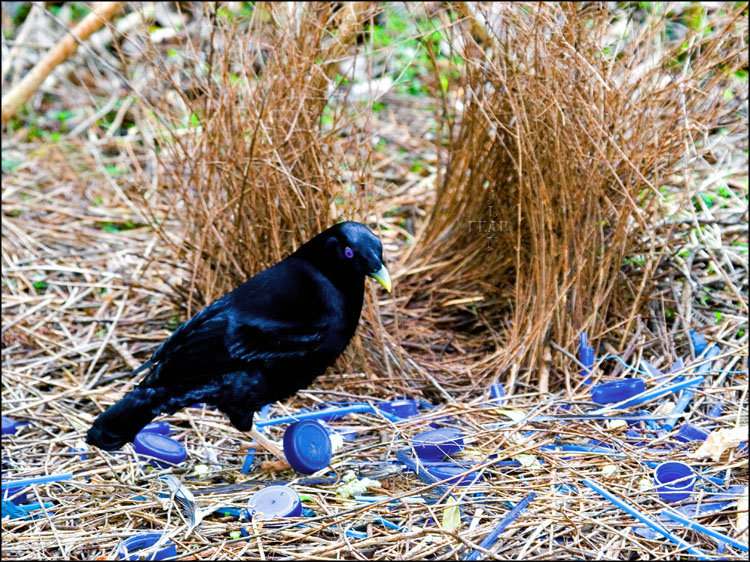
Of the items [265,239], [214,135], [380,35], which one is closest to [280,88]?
[214,135]

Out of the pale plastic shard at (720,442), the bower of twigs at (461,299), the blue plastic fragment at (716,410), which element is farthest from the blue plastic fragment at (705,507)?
the blue plastic fragment at (716,410)

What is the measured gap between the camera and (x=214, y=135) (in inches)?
130

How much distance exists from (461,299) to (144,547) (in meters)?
1.76

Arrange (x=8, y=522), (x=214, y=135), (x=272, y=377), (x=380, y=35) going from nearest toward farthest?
(x=8, y=522), (x=272, y=377), (x=214, y=135), (x=380, y=35)

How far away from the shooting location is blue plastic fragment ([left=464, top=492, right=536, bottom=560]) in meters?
2.13

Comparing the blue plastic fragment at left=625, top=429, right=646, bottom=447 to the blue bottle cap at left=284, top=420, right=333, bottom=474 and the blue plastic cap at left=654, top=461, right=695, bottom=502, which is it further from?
the blue bottle cap at left=284, top=420, right=333, bottom=474

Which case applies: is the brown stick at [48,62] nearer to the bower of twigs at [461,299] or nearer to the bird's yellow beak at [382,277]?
the bower of twigs at [461,299]

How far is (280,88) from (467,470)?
1.60 metres

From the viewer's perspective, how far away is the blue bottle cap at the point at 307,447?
266cm

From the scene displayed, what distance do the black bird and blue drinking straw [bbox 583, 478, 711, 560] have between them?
0.91m

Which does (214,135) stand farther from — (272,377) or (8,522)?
Answer: (8,522)

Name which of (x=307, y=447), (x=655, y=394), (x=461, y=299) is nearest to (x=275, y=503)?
(x=307, y=447)

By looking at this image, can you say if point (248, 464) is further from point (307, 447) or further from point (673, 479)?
point (673, 479)

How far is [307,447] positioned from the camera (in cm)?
269
